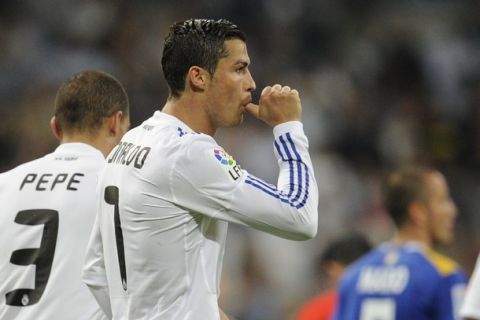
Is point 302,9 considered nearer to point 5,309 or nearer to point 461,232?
point 461,232

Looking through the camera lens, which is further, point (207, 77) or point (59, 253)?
point (59, 253)

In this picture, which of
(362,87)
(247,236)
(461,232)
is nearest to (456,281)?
(247,236)

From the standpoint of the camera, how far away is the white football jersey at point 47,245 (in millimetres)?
5250

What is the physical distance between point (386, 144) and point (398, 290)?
309 inches

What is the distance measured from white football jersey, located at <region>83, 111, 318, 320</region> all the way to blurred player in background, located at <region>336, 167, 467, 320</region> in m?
Result: 2.35

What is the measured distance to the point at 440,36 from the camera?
16141 mm

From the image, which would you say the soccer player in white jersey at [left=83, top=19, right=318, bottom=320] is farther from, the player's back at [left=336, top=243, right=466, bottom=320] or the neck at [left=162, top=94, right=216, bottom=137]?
the player's back at [left=336, top=243, right=466, bottom=320]

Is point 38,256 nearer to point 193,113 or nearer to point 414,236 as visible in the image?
point 193,113

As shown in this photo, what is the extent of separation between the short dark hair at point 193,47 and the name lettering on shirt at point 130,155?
0.28 metres

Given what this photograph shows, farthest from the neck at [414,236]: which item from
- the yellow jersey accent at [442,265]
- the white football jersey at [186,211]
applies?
the white football jersey at [186,211]

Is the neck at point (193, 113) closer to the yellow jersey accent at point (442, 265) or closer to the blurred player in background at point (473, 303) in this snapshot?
the blurred player in background at point (473, 303)

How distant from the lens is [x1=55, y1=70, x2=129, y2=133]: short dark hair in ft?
18.3

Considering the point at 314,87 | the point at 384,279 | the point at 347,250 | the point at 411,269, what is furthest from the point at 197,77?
the point at 314,87

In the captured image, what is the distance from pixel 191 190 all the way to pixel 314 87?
10.6 metres
